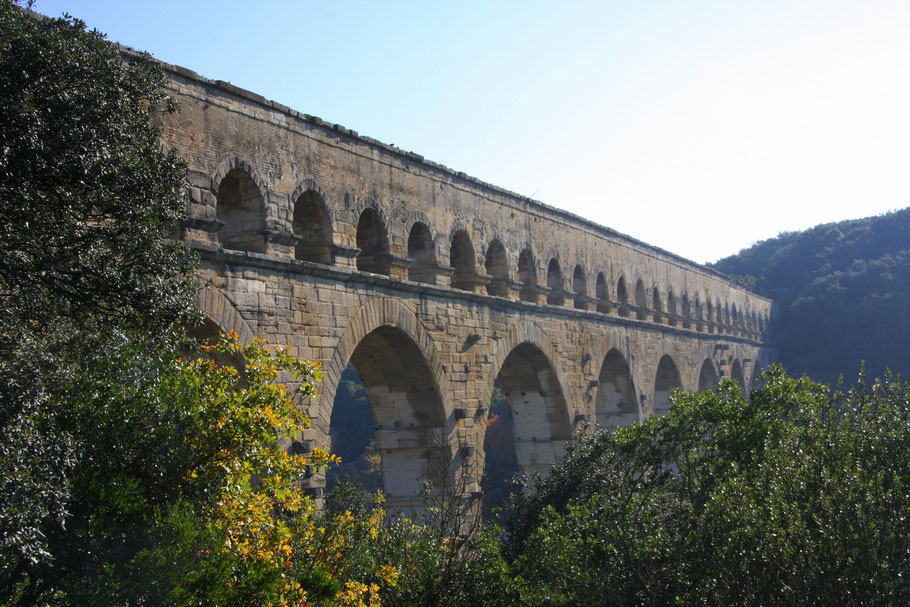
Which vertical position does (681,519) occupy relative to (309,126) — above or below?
below

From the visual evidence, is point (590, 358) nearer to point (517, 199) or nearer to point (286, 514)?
point (517, 199)

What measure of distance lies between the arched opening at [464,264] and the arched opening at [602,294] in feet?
18.8

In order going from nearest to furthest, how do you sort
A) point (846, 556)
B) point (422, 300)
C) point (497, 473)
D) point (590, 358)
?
point (846, 556), point (422, 300), point (590, 358), point (497, 473)

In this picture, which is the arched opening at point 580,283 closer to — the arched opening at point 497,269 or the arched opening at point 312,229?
the arched opening at point 497,269

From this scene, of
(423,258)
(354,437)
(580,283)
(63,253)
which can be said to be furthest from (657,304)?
(63,253)

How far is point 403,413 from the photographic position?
13.0 metres

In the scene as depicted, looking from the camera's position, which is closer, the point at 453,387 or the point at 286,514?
the point at 286,514

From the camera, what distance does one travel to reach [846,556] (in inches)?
241

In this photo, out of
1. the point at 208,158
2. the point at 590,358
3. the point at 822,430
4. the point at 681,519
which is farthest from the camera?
the point at 590,358

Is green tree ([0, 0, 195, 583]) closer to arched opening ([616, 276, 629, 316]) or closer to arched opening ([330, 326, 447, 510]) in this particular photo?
arched opening ([330, 326, 447, 510])

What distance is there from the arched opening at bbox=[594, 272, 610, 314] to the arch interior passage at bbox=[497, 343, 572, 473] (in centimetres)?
340

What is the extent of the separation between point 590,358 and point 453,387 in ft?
17.8

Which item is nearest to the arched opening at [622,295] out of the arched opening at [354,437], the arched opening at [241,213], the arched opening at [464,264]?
the arched opening at [464,264]

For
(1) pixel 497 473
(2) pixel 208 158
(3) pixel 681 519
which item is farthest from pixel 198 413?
(1) pixel 497 473
